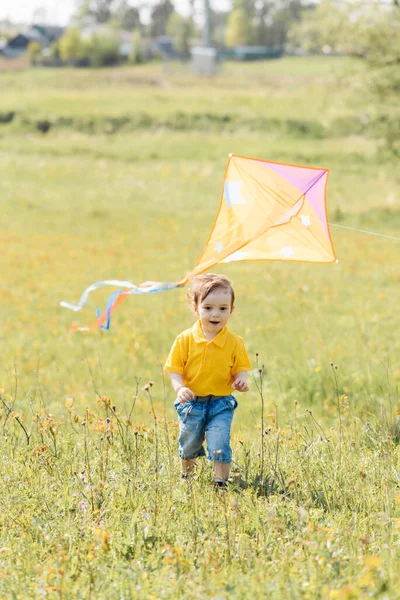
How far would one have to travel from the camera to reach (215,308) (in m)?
4.75

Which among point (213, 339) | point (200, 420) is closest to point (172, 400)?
point (200, 420)

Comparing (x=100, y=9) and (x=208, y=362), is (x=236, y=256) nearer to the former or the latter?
(x=208, y=362)

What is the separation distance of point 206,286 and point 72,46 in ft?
289

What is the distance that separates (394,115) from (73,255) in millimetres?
8859

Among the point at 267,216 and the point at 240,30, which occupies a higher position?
the point at 240,30

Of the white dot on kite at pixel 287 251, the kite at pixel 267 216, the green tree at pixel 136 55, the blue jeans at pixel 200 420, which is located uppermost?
the green tree at pixel 136 55

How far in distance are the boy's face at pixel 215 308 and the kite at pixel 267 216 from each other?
0.86 metres

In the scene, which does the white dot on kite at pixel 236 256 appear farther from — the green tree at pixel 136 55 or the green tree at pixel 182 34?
the green tree at pixel 182 34

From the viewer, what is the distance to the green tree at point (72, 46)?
86938 millimetres

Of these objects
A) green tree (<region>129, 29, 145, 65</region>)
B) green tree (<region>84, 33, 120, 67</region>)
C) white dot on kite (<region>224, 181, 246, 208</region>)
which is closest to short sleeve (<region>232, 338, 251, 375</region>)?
white dot on kite (<region>224, 181, 246, 208</region>)

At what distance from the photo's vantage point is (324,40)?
69.5ft

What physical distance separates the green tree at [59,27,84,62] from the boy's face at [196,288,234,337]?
86.8m

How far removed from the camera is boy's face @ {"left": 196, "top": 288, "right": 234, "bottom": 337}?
15.5 ft

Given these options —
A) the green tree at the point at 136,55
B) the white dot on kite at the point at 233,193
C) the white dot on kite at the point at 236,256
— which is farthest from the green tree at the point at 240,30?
the white dot on kite at the point at 236,256
